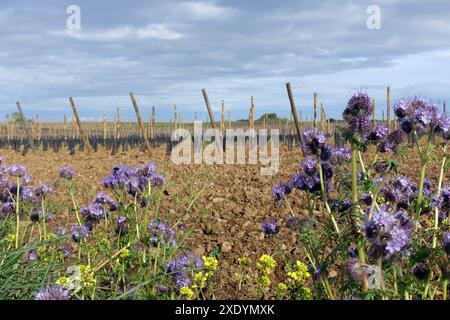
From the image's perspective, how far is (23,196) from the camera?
564 cm

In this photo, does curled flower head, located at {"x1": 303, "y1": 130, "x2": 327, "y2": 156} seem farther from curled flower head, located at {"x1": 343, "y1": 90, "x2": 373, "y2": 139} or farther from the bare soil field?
the bare soil field

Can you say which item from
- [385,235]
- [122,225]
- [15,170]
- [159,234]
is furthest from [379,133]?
[15,170]

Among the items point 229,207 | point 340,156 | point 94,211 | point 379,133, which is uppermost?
point 379,133

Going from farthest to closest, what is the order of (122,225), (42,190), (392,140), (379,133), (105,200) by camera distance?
(42,190), (105,200), (122,225), (392,140), (379,133)

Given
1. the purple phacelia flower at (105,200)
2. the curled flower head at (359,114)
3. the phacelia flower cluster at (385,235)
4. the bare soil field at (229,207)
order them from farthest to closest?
the bare soil field at (229,207)
the purple phacelia flower at (105,200)
the curled flower head at (359,114)
the phacelia flower cluster at (385,235)

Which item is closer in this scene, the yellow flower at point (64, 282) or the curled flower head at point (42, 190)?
the yellow flower at point (64, 282)

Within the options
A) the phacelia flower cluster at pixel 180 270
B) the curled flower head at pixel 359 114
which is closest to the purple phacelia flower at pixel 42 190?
the phacelia flower cluster at pixel 180 270

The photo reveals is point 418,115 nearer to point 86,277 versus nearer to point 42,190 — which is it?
point 86,277

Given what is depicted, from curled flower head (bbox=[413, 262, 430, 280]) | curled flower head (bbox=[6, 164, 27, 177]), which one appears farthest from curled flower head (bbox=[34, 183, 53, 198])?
curled flower head (bbox=[413, 262, 430, 280])

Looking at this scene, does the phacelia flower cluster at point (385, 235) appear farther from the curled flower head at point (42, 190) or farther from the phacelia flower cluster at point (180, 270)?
the curled flower head at point (42, 190)

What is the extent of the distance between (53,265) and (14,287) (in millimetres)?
580

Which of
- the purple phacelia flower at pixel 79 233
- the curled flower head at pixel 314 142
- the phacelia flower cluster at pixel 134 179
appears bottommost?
the purple phacelia flower at pixel 79 233

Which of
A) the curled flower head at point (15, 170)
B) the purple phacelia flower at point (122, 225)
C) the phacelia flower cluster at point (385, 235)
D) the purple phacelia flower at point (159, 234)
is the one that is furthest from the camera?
the curled flower head at point (15, 170)

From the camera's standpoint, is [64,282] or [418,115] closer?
[64,282]
